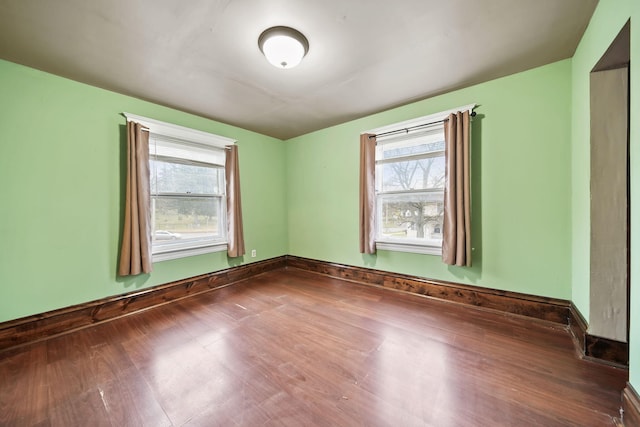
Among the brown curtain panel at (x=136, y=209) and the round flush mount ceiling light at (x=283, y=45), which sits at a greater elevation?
the round flush mount ceiling light at (x=283, y=45)

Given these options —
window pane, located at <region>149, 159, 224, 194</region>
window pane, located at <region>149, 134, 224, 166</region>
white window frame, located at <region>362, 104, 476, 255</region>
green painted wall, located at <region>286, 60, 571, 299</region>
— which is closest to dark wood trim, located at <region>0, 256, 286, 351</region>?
window pane, located at <region>149, 159, 224, 194</region>

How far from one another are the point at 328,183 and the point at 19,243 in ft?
11.2

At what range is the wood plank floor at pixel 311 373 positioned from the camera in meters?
1.24

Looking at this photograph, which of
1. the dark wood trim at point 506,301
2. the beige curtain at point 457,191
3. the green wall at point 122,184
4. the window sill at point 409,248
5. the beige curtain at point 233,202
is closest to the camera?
the dark wood trim at point 506,301

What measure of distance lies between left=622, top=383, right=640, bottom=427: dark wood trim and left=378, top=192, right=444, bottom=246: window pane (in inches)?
68.4

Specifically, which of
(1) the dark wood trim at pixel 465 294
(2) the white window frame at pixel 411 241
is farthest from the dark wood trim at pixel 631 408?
(2) the white window frame at pixel 411 241

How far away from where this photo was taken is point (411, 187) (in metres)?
3.04

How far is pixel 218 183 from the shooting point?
3.45 meters

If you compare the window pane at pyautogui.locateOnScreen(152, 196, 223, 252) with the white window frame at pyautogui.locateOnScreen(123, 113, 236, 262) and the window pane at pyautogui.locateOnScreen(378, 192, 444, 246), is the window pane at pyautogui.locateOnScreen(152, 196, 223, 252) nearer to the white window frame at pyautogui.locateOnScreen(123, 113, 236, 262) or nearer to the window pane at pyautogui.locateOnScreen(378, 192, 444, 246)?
the white window frame at pyautogui.locateOnScreen(123, 113, 236, 262)

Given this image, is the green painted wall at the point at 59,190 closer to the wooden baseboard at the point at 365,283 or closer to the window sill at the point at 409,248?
the wooden baseboard at the point at 365,283

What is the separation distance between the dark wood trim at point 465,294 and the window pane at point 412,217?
1.74 feet

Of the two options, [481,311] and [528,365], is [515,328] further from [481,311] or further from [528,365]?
[528,365]

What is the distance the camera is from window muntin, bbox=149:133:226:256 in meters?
2.85

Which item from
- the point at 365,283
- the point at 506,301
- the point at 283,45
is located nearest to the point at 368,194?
the point at 365,283
